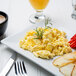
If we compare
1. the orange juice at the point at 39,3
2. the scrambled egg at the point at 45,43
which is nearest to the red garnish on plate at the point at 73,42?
the scrambled egg at the point at 45,43

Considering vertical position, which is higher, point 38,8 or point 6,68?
point 38,8

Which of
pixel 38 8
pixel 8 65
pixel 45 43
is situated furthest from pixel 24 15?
pixel 8 65

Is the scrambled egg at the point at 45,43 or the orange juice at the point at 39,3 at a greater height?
the orange juice at the point at 39,3

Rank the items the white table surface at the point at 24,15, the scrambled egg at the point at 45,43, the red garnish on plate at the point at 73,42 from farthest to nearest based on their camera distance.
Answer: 1. the white table surface at the point at 24,15
2. the red garnish on plate at the point at 73,42
3. the scrambled egg at the point at 45,43

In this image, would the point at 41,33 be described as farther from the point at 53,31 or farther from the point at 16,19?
the point at 16,19

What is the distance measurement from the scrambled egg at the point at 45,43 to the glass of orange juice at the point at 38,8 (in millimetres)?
491

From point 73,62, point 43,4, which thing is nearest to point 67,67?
point 73,62

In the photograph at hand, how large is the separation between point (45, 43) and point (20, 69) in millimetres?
331

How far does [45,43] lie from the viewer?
5.64 ft

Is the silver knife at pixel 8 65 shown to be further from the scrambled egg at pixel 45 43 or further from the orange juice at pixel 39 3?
the orange juice at pixel 39 3

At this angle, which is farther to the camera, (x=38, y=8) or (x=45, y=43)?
(x=38, y=8)

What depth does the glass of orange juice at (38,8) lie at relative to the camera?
7.30ft

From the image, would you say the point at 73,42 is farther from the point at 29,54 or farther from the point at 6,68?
the point at 6,68

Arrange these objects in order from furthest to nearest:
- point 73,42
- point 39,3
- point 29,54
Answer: point 39,3 → point 73,42 → point 29,54
